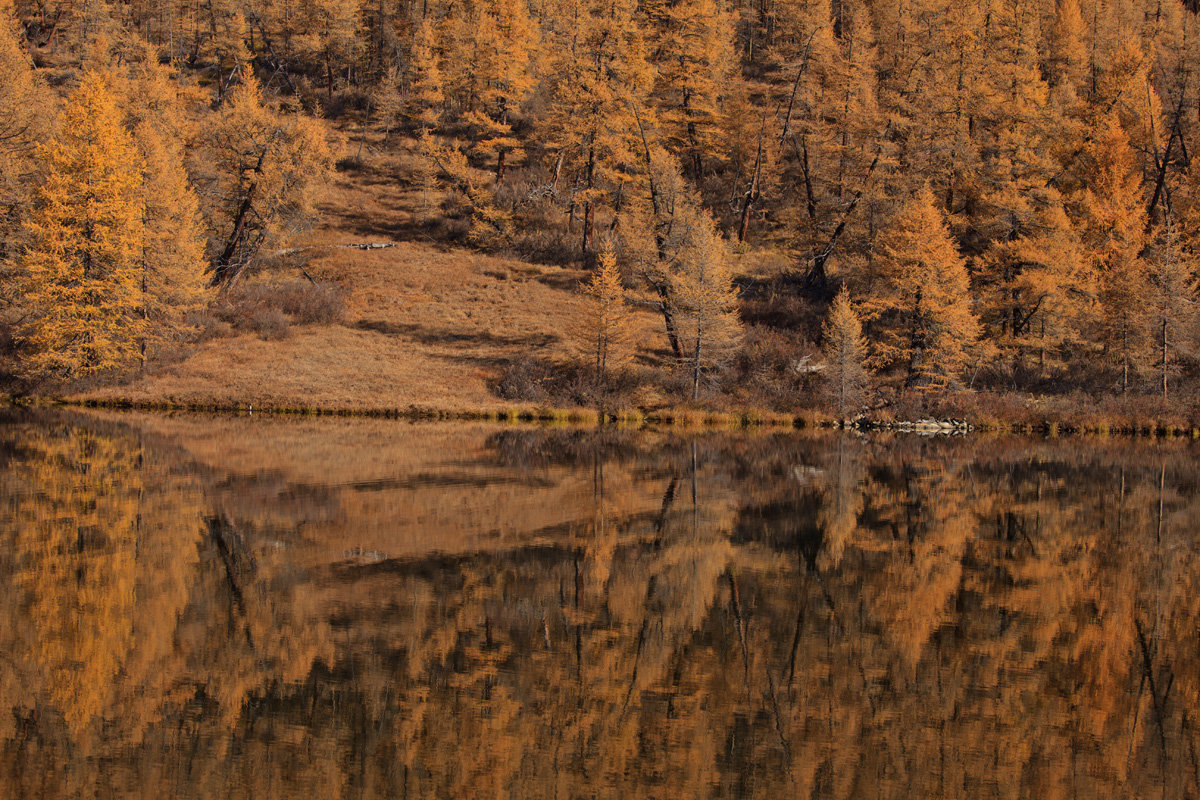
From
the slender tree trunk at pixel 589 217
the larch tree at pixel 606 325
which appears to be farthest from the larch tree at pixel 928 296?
the slender tree trunk at pixel 589 217

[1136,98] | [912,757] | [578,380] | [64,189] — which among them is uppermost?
[1136,98]

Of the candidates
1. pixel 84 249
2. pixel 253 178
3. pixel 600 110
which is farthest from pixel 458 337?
pixel 84 249

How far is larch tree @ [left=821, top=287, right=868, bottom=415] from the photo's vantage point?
1843 inches

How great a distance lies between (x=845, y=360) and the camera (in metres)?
47.3

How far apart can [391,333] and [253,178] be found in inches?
497

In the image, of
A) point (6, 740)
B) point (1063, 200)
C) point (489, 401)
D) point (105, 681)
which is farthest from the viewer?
point (1063, 200)

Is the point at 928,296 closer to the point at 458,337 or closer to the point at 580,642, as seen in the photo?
the point at 458,337

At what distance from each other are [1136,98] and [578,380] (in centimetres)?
3662

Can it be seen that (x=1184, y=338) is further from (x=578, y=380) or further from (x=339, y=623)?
(x=339, y=623)

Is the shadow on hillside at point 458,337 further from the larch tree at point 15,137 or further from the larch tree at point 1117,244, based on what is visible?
the larch tree at point 1117,244

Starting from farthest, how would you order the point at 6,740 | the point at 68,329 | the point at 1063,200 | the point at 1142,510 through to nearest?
the point at 1063,200 → the point at 68,329 → the point at 1142,510 → the point at 6,740

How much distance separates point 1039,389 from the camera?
5153cm

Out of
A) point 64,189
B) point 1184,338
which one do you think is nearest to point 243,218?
point 64,189

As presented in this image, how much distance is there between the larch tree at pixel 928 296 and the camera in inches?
1892
